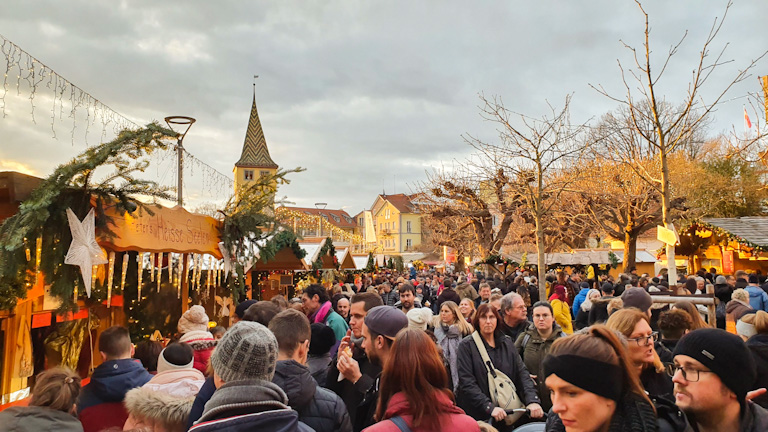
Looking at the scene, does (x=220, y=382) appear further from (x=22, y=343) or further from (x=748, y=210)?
(x=748, y=210)

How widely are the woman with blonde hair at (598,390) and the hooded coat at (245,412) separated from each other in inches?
44.0

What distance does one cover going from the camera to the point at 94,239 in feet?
16.2

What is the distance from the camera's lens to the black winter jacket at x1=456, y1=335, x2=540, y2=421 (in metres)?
4.12

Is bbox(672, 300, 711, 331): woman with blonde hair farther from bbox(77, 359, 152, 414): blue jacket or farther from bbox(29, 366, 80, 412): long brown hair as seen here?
bbox(29, 366, 80, 412): long brown hair

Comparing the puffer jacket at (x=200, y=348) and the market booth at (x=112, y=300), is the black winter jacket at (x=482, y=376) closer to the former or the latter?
the puffer jacket at (x=200, y=348)

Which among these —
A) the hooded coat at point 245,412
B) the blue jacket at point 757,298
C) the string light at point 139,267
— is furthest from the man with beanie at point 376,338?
the blue jacket at point 757,298

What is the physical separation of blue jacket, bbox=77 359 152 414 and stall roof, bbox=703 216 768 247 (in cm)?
1956

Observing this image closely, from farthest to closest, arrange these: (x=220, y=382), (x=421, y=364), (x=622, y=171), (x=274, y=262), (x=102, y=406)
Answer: (x=622, y=171) < (x=274, y=262) < (x=102, y=406) < (x=421, y=364) < (x=220, y=382)

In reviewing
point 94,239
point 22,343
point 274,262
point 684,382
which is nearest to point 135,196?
point 94,239

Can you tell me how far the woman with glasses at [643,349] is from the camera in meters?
3.15

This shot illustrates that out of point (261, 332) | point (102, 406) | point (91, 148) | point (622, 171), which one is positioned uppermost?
point (622, 171)

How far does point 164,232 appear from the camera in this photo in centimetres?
654

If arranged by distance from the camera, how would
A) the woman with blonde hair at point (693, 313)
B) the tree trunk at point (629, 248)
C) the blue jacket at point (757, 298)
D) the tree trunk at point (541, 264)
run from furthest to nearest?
the tree trunk at point (629, 248)
the tree trunk at point (541, 264)
the blue jacket at point (757, 298)
the woman with blonde hair at point (693, 313)

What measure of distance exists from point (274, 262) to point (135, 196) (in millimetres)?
7050
